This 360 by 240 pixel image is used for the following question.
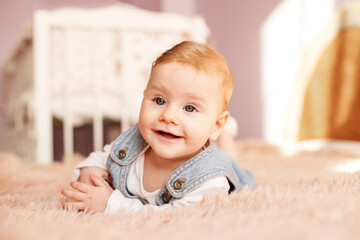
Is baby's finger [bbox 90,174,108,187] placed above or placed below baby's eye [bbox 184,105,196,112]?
below

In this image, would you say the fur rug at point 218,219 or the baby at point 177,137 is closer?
the fur rug at point 218,219

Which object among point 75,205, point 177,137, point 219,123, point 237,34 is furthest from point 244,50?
point 75,205

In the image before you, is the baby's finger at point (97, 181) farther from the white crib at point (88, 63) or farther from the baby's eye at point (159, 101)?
the white crib at point (88, 63)

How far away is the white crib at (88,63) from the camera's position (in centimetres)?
170

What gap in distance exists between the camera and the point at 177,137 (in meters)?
0.70

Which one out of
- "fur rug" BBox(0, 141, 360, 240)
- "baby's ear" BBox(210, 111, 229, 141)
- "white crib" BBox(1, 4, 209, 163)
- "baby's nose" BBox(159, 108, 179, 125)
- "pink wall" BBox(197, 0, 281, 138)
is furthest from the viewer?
"pink wall" BBox(197, 0, 281, 138)

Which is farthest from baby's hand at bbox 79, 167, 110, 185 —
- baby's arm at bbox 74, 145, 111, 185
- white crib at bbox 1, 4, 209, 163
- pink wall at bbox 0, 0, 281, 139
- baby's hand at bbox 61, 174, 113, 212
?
pink wall at bbox 0, 0, 281, 139

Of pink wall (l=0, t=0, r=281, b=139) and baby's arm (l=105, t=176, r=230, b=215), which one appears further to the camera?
pink wall (l=0, t=0, r=281, b=139)

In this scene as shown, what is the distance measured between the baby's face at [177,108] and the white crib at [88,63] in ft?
3.65

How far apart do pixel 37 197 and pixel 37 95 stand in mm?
967

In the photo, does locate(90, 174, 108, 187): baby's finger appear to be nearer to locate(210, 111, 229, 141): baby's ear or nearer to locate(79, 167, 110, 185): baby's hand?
locate(79, 167, 110, 185): baby's hand

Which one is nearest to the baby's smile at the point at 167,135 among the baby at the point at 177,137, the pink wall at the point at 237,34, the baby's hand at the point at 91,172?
the baby at the point at 177,137

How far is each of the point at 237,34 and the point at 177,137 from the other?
2.36 metres

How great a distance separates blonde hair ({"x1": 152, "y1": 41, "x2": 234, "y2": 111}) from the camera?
2.28ft
